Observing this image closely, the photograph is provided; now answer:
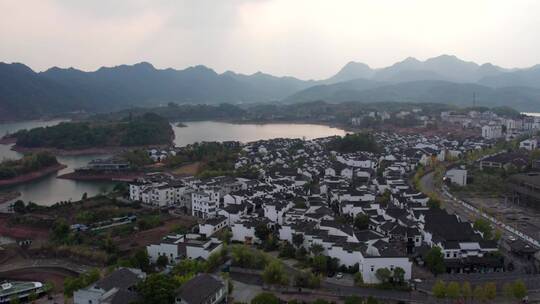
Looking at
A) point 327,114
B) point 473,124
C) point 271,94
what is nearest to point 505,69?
point 271,94

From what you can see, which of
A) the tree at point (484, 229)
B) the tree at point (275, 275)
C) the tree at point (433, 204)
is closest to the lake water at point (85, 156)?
the tree at point (275, 275)

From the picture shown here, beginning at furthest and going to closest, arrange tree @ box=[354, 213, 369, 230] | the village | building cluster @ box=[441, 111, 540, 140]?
building cluster @ box=[441, 111, 540, 140] → tree @ box=[354, 213, 369, 230] → the village

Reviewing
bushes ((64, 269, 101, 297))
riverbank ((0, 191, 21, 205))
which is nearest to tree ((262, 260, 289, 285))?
bushes ((64, 269, 101, 297))

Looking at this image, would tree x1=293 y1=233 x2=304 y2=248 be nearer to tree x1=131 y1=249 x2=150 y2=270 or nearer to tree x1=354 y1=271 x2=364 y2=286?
tree x1=354 y1=271 x2=364 y2=286

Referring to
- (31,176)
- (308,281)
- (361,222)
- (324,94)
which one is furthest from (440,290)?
(324,94)

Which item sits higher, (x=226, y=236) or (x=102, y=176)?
(x=226, y=236)

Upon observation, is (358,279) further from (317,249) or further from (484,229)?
(484,229)

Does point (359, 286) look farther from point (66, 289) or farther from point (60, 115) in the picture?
point (60, 115)

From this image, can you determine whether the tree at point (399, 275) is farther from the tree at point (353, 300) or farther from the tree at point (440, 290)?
the tree at point (353, 300)
